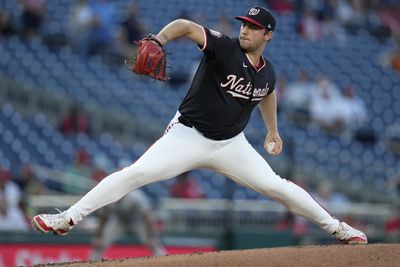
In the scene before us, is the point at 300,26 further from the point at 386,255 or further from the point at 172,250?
the point at 386,255

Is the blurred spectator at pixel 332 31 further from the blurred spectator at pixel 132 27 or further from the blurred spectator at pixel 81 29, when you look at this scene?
the blurred spectator at pixel 81 29

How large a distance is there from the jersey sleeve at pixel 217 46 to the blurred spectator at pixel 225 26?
1039cm

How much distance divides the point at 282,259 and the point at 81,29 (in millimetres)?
10244

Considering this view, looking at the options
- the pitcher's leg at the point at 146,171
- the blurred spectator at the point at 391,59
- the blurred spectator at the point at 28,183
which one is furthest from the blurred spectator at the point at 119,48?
the pitcher's leg at the point at 146,171

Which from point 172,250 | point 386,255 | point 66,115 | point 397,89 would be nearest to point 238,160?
point 386,255

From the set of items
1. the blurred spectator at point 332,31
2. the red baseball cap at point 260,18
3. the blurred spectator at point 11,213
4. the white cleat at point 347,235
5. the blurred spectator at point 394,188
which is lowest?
the blurred spectator at point 394,188

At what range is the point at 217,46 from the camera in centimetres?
648

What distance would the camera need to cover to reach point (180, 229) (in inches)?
496

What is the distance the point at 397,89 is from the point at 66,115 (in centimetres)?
703

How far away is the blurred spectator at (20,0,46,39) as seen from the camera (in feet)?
52.9

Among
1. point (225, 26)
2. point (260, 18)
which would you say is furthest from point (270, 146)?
point (225, 26)

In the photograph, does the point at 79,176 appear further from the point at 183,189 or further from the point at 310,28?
the point at 310,28

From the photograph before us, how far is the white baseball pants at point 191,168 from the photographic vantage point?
6492mm

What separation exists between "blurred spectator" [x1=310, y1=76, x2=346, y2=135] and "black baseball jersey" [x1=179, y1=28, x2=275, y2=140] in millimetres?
9679
